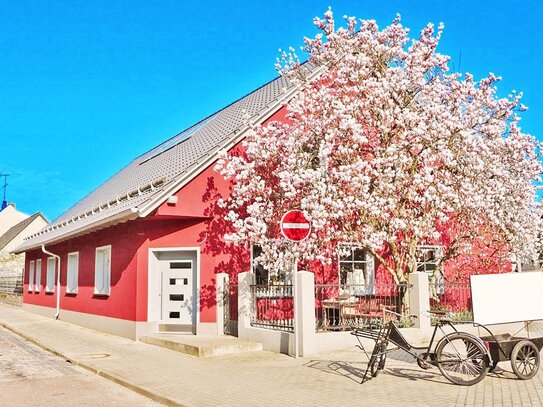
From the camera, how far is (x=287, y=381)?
8617 mm

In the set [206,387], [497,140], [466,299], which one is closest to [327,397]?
[206,387]

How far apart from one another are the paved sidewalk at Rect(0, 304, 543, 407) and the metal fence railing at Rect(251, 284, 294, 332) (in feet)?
3.18

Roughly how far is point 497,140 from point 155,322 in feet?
34.2

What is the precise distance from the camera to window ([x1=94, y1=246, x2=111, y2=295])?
55.4 ft

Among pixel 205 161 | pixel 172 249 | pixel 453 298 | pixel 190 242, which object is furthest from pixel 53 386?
pixel 453 298

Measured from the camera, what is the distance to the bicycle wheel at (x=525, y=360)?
827 centimetres

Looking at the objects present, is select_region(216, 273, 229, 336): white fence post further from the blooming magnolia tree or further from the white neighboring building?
the white neighboring building

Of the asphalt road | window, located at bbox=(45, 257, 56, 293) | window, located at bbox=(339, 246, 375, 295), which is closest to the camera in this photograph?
the asphalt road

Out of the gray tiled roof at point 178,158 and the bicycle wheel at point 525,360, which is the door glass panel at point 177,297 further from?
the bicycle wheel at point 525,360

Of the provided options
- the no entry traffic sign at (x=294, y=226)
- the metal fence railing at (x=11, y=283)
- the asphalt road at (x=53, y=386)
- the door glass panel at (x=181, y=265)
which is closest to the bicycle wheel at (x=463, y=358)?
the no entry traffic sign at (x=294, y=226)

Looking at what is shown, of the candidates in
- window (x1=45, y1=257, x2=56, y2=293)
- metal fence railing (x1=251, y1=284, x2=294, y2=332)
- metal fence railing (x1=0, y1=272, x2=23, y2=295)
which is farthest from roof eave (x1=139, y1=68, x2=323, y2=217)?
metal fence railing (x1=0, y1=272, x2=23, y2=295)

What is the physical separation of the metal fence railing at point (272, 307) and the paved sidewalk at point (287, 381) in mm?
968

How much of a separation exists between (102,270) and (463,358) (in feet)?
41.1

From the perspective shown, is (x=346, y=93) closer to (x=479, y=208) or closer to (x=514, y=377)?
(x=479, y=208)
